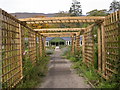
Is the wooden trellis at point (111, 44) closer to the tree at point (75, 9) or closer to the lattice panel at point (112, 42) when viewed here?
the lattice panel at point (112, 42)

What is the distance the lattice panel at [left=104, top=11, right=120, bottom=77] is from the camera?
17.7ft

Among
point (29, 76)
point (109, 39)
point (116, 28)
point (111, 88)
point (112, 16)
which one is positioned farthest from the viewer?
point (29, 76)

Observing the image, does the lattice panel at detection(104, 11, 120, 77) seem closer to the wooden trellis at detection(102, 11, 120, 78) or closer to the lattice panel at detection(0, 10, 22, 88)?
the wooden trellis at detection(102, 11, 120, 78)

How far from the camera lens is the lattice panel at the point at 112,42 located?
5395 mm

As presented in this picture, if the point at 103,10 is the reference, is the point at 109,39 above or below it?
below

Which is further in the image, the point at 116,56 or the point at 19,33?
the point at 19,33

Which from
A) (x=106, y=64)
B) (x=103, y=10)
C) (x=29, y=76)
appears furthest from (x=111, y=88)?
(x=103, y=10)

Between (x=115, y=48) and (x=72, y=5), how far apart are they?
151 feet

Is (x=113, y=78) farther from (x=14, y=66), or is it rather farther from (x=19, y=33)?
(x=19, y=33)

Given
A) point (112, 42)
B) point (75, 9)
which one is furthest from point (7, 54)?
point (75, 9)

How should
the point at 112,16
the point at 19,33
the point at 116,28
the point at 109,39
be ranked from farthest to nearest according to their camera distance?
the point at 19,33 → the point at 109,39 → the point at 112,16 → the point at 116,28

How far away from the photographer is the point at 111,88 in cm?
508

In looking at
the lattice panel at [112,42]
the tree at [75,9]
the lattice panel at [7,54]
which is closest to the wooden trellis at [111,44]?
the lattice panel at [112,42]

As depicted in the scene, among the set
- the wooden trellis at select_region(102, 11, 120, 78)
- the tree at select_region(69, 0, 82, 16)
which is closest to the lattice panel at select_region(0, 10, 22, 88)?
the wooden trellis at select_region(102, 11, 120, 78)
